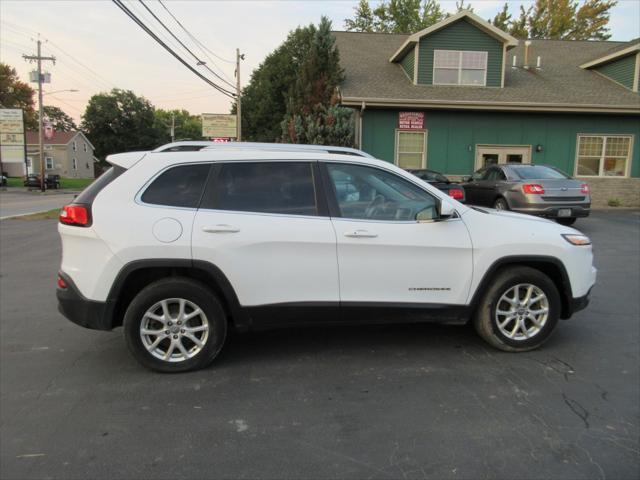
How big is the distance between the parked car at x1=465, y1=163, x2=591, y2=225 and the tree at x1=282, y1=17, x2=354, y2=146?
5.91m

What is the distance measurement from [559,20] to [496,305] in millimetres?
38453

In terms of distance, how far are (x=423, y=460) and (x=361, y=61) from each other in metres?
19.6

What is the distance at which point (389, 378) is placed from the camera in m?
3.72

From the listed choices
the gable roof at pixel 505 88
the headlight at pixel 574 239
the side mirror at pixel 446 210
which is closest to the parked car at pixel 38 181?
the gable roof at pixel 505 88

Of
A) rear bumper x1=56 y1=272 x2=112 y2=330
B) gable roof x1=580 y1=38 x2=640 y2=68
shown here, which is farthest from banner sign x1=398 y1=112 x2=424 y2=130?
rear bumper x1=56 y1=272 x2=112 y2=330

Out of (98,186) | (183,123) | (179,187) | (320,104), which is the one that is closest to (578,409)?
(179,187)

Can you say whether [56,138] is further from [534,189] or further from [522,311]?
[522,311]

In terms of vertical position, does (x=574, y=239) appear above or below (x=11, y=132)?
below

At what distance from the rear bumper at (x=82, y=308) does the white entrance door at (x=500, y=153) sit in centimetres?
1641

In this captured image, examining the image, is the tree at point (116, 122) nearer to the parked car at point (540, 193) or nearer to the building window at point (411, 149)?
the building window at point (411, 149)

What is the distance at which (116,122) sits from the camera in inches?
2980

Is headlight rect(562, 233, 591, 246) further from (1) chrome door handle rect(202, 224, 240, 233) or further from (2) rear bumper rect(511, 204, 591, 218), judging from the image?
(2) rear bumper rect(511, 204, 591, 218)

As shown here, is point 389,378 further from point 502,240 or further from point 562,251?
point 562,251

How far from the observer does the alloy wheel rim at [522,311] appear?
162 inches
